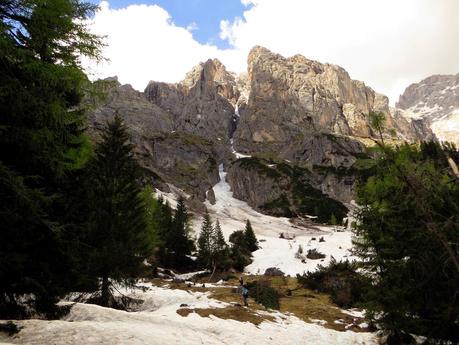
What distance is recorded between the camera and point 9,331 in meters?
10.7

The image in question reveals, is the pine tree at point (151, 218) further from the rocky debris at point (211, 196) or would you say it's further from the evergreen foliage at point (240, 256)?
the rocky debris at point (211, 196)

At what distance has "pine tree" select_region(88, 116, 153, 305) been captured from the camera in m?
22.1

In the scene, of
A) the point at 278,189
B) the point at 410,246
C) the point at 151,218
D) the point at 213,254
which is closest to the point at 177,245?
the point at 213,254

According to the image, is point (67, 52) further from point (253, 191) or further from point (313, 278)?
point (253, 191)

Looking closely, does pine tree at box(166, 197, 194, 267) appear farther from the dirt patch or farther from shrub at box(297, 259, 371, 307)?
the dirt patch

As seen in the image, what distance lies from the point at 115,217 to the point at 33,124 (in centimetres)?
1321

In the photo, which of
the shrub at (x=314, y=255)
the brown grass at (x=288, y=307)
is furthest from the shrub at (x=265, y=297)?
the shrub at (x=314, y=255)

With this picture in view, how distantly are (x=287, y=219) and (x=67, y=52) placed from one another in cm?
13339

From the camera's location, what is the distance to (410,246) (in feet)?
53.3

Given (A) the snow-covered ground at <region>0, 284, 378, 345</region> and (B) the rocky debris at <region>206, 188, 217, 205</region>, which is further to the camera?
(B) the rocky debris at <region>206, 188, 217, 205</region>

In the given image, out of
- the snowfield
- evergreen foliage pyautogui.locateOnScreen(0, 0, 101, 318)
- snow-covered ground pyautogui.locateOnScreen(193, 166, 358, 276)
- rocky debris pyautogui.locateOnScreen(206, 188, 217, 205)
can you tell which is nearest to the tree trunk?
the snowfield

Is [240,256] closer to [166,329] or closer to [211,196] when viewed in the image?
[166,329]

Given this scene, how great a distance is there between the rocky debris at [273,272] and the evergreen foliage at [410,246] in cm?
3195

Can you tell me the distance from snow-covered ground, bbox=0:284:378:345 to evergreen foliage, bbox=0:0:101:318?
39.6 inches
